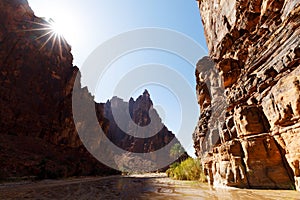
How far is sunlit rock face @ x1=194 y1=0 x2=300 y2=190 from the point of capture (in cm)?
857

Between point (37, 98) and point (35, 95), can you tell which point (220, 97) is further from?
point (35, 95)

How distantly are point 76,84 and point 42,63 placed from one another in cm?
1177

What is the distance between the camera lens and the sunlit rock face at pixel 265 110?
8570 millimetres

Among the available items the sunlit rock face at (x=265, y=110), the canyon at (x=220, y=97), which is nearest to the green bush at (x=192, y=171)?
the canyon at (x=220, y=97)

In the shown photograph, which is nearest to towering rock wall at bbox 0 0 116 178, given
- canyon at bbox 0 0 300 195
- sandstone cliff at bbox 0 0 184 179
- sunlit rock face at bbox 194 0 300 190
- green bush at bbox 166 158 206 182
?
sandstone cliff at bbox 0 0 184 179

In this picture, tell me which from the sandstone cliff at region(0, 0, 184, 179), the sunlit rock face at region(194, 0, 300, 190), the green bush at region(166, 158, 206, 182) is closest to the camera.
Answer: the sunlit rock face at region(194, 0, 300, 190)

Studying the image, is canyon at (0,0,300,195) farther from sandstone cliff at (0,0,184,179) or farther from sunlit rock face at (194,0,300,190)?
sandstone cliff at (0,0,184,179)

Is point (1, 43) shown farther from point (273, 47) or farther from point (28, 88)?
point (273, 47)

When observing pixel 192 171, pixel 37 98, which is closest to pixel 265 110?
pixel 192 171

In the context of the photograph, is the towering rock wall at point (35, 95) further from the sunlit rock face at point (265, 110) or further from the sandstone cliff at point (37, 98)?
the sunlit rock face at point (265, 110)

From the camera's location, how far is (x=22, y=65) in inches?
1890

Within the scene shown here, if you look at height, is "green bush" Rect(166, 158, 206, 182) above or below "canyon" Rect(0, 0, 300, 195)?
below

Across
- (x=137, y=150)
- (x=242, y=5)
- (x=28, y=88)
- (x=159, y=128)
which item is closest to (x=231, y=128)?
(x=242, y=5)

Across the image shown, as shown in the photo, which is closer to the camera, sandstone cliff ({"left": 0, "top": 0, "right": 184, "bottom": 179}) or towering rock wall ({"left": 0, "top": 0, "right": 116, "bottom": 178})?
sandstone cliff ({"left": 0, "top": 0, "right": 184, "bottom": 179})
